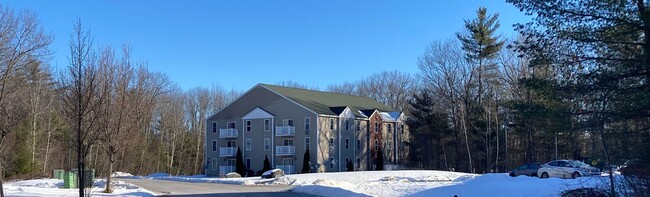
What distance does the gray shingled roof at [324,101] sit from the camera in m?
62.5

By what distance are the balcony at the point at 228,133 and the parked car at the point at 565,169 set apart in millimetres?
32984

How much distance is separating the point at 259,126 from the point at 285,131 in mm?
3202

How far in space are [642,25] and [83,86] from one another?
12875mm

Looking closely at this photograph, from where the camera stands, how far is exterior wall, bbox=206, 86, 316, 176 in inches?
2382

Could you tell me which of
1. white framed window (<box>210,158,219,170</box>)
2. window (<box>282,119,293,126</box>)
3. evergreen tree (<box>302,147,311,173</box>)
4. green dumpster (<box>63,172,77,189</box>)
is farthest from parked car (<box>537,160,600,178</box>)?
white framed window (<box>210,158,219,170</box>)

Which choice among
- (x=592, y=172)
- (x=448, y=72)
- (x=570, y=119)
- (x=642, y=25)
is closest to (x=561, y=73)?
(x=570, y=119)

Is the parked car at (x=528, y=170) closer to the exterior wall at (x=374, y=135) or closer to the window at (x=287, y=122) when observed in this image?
the window at (x=287, y=122)

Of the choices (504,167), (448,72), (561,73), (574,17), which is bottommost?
(504,167)

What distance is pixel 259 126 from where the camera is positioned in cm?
6228

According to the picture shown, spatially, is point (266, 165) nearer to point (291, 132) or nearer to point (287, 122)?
point (291, 132)

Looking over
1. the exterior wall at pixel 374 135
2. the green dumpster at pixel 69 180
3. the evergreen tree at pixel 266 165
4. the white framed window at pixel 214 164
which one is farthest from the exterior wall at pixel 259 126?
the green dumpster at pixel 69 180

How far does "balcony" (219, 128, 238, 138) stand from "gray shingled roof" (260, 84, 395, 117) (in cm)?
561

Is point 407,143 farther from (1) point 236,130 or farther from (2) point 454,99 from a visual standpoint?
(1) point 236,130

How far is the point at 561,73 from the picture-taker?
15945 millimetres
